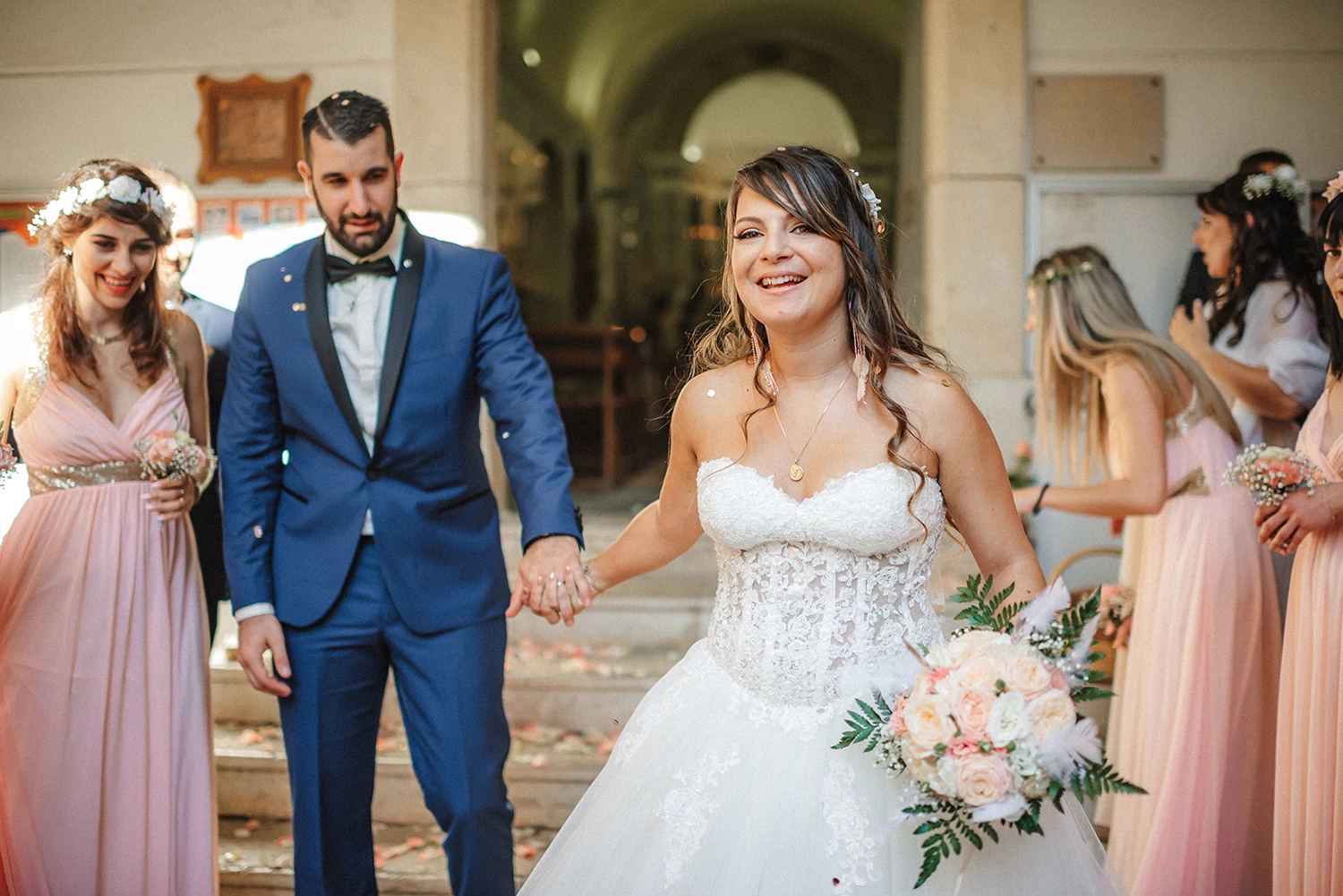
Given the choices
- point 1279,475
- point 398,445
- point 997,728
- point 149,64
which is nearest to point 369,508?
point 398,445

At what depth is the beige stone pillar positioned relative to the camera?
5309 millimetres

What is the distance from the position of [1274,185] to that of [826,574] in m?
2.53

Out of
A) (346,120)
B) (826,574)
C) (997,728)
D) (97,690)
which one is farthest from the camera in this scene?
(97,690)

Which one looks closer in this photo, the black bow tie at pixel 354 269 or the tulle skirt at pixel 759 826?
the tulle skirt at pixel 759 826

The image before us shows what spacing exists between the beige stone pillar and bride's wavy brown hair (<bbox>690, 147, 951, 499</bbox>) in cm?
336

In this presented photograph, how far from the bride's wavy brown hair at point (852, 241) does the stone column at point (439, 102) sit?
362 cm

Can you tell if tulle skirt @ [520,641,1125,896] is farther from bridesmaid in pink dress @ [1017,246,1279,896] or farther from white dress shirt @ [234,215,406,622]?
bridesmaid in pink dress @ [1017,246,1279,896]

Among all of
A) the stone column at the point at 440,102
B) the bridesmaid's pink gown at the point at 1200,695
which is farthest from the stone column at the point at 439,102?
the bridesmaid's pink gown at the point at 1200,695

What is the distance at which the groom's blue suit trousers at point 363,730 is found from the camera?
243 cm

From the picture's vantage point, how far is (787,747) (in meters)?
1.90

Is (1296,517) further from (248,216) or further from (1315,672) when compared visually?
(248,216)

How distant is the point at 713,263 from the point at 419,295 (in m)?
15.0

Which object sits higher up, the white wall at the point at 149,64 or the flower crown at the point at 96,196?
the white wall at the point at 149,64

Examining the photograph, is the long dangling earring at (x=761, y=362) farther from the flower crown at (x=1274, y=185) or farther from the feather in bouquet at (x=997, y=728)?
the flower crown at (x=1274, y=185)
